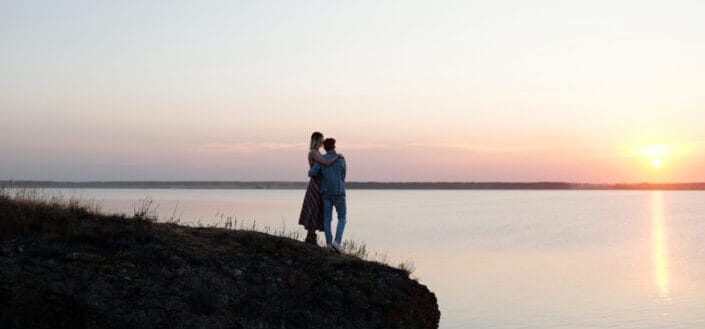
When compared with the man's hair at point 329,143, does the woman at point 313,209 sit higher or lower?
lower

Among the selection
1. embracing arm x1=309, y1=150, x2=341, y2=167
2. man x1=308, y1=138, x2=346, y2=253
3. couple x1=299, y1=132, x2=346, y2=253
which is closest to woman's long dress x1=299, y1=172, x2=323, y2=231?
couple x1=299, y1=132, x2=346, y2=253

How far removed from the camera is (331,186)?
47.2 feet

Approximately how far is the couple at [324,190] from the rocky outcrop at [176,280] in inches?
35.5

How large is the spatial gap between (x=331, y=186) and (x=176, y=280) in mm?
4652

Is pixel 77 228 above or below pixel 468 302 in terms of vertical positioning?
above

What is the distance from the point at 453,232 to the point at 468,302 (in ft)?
92.9

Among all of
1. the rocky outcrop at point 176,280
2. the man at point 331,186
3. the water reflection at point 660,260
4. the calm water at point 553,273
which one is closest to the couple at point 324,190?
the man at point 331,186

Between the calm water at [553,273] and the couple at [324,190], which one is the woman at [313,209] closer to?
the couple at [324,190]

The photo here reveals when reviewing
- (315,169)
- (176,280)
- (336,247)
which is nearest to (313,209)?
(315,169)

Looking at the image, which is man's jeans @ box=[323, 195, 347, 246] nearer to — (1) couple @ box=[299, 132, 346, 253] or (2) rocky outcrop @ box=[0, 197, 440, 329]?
(1) couple @ box=[299, 132, 346, 253]

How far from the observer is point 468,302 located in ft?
69.2

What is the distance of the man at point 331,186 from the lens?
14.4 meters

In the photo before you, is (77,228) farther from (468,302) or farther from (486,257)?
(486,257)

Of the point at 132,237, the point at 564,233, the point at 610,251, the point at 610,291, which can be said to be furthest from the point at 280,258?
the point at 564,233
